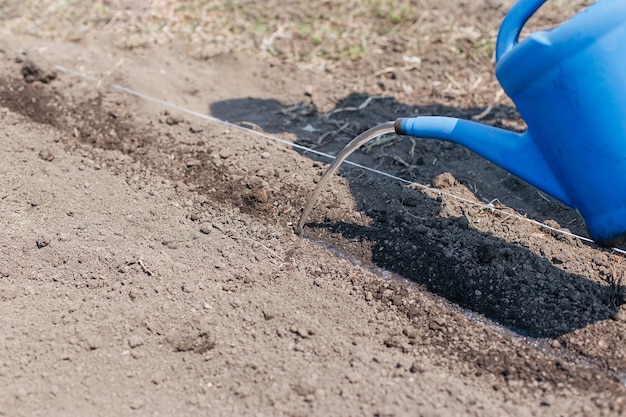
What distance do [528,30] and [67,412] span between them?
139 inches

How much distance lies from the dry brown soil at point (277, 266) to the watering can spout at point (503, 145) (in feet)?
1.68

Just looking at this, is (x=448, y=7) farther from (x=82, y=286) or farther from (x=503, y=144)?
(x=82, y=286)

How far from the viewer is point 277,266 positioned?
8.91 ft

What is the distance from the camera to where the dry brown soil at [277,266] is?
2.19 metres

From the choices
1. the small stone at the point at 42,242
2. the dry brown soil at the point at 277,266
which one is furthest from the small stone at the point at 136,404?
the small stone at the point at 42,242

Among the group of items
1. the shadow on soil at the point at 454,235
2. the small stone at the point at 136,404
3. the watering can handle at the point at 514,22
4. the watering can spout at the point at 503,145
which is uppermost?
the watering can handle at the point at 514,22

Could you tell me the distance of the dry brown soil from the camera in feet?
7.18

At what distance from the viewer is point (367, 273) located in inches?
105

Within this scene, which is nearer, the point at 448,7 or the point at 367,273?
the point at 367,273

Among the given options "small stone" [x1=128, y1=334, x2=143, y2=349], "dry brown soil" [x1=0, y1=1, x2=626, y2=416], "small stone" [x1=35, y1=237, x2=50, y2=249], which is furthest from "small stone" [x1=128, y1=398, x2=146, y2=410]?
"small stone" [x1=35, y1=237, x2=50, y2=249]

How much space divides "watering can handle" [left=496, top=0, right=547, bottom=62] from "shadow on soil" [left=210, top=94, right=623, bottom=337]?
868 millimetres

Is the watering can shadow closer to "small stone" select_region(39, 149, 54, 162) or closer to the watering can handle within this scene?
the watering can handle

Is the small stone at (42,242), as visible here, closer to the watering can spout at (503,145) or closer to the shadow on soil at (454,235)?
the shadow on soil at (454,235)

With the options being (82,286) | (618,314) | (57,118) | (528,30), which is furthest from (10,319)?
(528,30)
